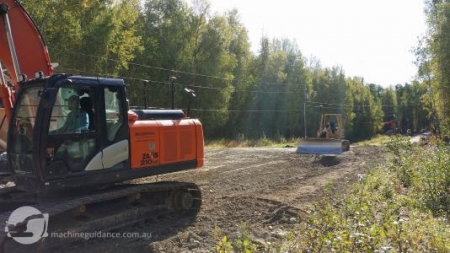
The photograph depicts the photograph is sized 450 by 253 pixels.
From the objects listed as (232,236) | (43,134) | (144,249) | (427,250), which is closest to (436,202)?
(427,250)

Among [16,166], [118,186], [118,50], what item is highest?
[118,50]

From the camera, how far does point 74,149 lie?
6023 millimetres

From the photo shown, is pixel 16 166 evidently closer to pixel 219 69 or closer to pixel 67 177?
pixel 67 177

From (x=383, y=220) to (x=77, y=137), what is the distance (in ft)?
14.0

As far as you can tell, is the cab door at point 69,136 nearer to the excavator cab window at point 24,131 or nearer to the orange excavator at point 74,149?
the orange excavator at point 74,149

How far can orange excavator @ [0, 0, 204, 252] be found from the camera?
18.8ft

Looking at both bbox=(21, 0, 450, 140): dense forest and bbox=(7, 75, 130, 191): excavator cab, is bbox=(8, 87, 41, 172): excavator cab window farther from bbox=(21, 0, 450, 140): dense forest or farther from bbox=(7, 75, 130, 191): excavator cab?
bbox=(21, 0, 450, 140): dense forest

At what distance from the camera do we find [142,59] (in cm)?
3394

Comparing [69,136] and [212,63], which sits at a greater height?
[212,63]

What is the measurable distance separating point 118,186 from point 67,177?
130 centimetres

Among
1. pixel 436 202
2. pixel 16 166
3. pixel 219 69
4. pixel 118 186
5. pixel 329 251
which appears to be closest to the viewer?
pixel 329 251

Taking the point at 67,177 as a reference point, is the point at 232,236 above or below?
below

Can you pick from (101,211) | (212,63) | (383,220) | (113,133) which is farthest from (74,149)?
(212,63)

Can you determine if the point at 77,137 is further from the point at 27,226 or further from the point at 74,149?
the point at 27,226
